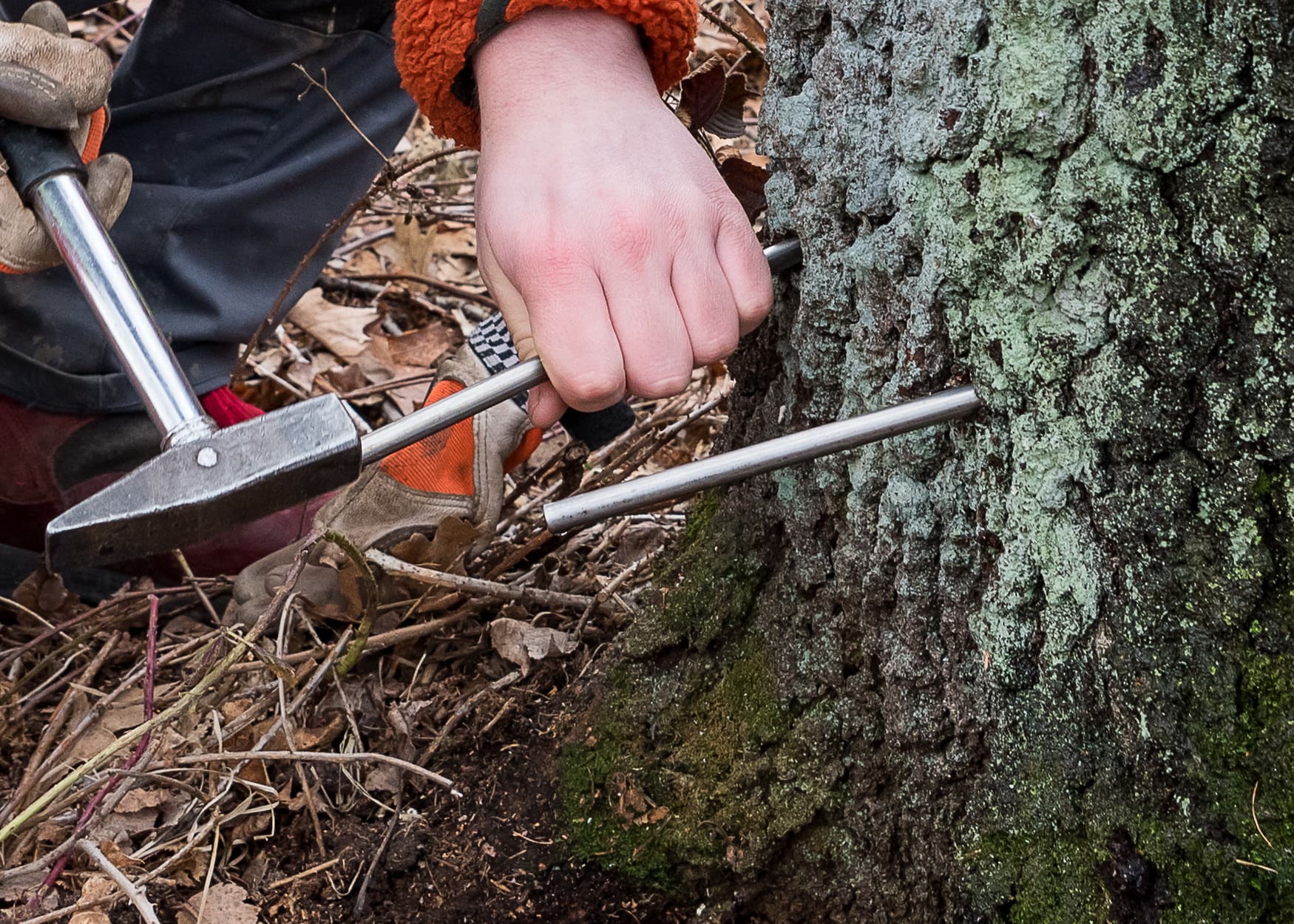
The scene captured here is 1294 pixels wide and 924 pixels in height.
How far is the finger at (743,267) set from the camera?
1.18m

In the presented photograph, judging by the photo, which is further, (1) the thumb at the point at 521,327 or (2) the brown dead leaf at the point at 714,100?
(2) the brown dead leaf at the point at 714,100

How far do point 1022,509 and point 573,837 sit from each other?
0.66 meters

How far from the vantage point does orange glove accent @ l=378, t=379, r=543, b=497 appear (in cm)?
188

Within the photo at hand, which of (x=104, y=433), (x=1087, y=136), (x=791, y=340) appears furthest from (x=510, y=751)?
(x=104, y=433)

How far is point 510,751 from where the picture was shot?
142 centimetres

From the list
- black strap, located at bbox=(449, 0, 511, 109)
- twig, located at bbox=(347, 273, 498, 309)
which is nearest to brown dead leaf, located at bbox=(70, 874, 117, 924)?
black strap, located at bbox=(449, 0, 511, 109)

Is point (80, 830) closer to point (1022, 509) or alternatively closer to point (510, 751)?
point (510, 751)

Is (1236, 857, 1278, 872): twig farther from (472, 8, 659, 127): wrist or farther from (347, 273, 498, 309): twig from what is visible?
(347, 273, 498, 309): twig

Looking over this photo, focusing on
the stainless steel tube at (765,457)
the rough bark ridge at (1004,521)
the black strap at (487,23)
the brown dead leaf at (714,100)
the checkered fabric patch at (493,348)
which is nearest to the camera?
the rough bark ridge at (1004,521)

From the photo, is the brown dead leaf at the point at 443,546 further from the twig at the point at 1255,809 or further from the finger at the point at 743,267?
the twig at the point at 1255,809

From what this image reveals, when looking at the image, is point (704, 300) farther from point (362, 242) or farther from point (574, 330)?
point (362, 242)

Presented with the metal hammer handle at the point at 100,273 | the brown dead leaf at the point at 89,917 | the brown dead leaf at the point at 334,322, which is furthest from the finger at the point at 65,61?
the brown dead leaf at the point at 334,322

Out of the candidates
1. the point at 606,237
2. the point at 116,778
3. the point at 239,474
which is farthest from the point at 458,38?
the point at 116,778

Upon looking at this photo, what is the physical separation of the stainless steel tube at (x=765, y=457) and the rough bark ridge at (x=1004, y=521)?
6 centimetres
